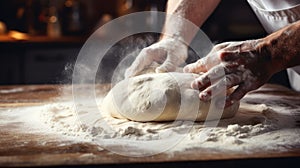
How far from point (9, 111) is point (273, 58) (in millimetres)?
865

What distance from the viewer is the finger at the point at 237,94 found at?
1.17m

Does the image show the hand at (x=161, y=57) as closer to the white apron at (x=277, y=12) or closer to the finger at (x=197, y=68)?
the finger at (x=197, y=68)

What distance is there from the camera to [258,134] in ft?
3.60

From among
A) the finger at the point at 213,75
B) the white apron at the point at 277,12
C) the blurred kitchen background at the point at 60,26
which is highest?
the blurred kitchen background at the point at 60,26

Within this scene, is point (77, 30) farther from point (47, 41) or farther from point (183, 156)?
point (183, 156)

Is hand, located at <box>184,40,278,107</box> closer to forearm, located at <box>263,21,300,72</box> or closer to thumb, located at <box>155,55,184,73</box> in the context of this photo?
forearm, located at <box>263,21,300,72</box>

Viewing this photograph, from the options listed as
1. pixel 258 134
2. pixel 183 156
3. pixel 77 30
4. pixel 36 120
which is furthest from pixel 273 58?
pixel 77 30

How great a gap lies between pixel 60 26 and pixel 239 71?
8.19 feet

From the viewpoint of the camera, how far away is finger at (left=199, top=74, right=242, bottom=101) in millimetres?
A: 1158

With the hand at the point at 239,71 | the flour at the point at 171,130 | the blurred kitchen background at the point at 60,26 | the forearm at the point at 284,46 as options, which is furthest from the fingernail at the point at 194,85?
the blurred kitchen background at the point at 60,26

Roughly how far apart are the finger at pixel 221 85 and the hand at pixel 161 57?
0.81 ft

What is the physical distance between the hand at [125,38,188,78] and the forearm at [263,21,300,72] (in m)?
0.36

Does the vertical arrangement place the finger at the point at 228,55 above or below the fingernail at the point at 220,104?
above

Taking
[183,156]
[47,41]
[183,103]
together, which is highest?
[47,41]
